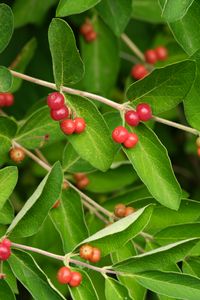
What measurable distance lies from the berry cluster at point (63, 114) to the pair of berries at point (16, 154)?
217 mm

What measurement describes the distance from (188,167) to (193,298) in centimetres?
173

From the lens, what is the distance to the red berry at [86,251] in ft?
5.82

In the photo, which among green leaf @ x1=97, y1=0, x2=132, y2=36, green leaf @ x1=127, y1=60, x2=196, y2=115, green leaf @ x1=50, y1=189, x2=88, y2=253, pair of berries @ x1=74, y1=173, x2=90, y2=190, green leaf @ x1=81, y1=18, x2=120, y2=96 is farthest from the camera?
green leaf @ x1=81, y1=18, x2=120, y2=96

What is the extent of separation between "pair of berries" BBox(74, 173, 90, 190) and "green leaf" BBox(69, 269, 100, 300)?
641 millimetres

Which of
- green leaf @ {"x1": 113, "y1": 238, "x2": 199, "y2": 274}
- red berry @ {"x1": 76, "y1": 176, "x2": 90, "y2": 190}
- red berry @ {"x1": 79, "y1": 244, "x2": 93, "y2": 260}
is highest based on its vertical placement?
red berry @ {"x1": 79, "y1": 244, "x2": 93, "y2": 260}

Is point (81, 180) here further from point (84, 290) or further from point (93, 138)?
point (84, 290)

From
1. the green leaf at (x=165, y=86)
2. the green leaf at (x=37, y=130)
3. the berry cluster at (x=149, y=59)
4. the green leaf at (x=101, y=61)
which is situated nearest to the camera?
the green leaf at (x=165, y=86)

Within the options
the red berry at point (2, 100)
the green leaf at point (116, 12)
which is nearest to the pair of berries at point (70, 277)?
the red berry at point (2, 100)

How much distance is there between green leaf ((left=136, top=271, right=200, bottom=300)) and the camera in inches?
66.1

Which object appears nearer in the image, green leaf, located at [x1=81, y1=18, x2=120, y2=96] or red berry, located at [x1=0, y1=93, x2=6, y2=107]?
red berry, located at [x1=0, y1=93, x2=6, y2=107]

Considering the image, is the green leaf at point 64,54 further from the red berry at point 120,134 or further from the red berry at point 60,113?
the red berry at point 120,134

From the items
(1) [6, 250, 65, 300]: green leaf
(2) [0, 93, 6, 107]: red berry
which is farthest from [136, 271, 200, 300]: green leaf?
(2) [0, 93, 6, 107]: red berry

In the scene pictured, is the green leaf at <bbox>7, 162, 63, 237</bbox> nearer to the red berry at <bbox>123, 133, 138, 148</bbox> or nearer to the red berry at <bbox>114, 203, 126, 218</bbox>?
the red berry at <bbox>123, 133, 138, 148</bbox>

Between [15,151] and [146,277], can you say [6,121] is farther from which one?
[146,277]
